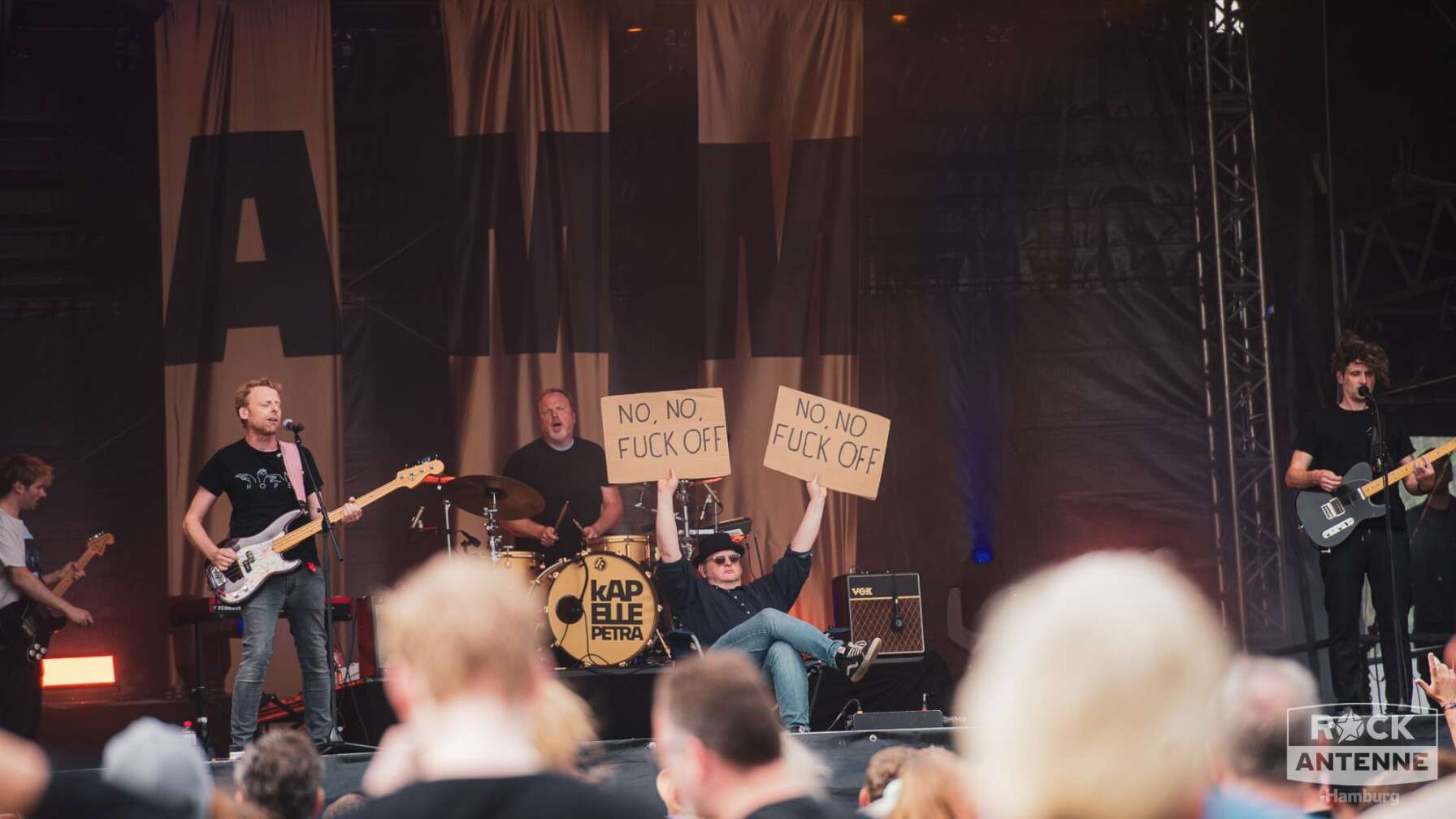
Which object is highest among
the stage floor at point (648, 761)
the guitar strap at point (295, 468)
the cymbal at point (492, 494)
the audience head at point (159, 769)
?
the guitar strap at point (295, 468)

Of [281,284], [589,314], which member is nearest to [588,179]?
[589,314]

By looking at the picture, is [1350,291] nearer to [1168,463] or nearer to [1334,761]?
[1168,463]

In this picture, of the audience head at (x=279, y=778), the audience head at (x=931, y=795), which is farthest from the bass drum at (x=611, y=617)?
the audience head at (x=931, y=795)

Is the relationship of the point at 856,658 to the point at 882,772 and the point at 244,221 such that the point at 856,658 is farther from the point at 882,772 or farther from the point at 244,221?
the point at 244,221

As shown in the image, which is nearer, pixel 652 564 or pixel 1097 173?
pixel 652 564

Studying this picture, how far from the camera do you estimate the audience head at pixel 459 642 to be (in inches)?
74.5

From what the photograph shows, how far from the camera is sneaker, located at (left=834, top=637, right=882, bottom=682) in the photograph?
7699 mm

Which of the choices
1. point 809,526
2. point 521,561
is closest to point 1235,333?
point 809,526

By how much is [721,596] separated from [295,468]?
8.33 ft

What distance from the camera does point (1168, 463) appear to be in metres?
11.2

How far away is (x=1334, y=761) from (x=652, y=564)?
493 cm

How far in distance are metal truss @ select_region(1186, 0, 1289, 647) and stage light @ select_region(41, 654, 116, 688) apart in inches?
327

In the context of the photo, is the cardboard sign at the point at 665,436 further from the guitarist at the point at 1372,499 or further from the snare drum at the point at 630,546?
the guitarist at the point at 1372,499

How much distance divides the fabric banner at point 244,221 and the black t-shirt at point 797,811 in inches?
338
